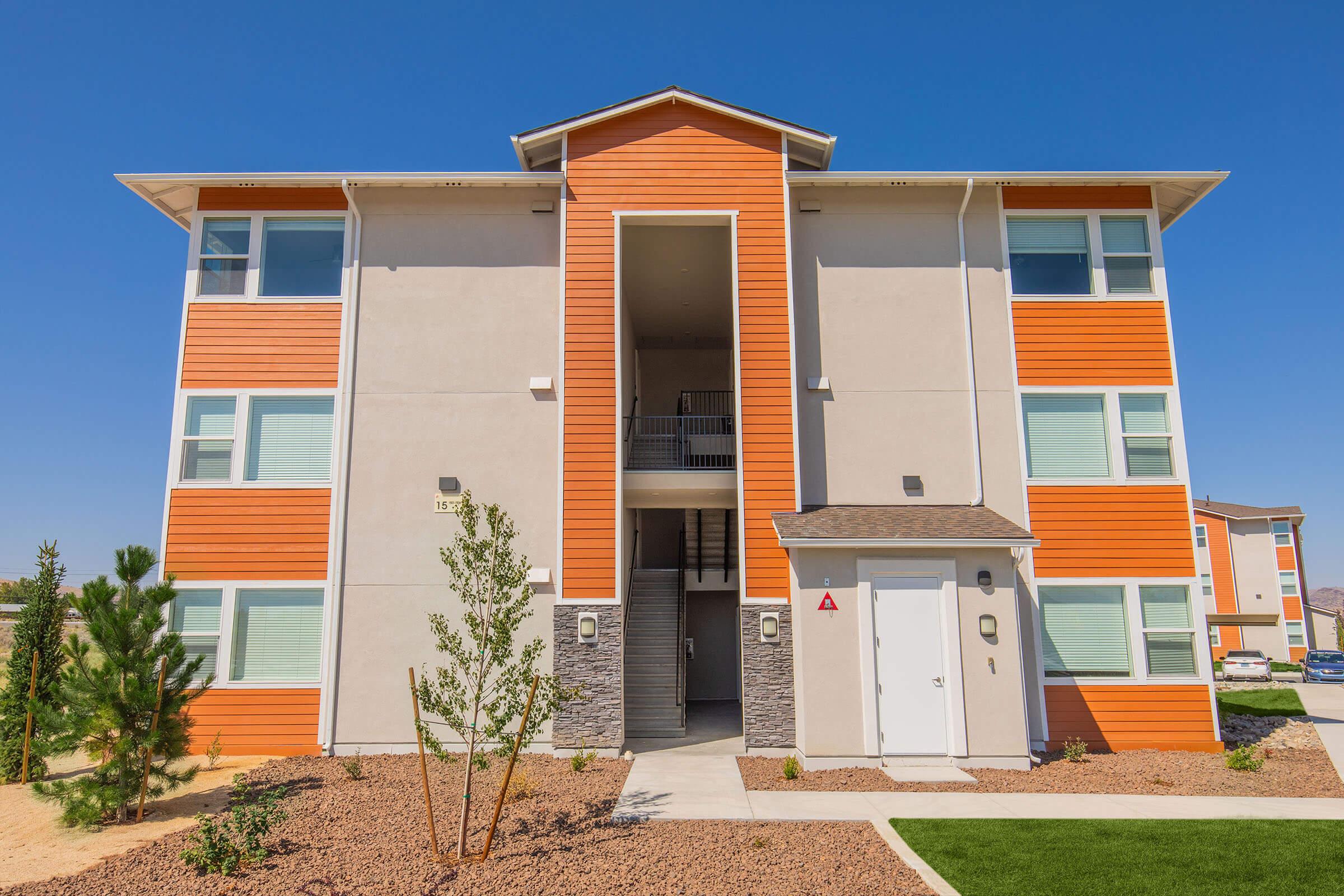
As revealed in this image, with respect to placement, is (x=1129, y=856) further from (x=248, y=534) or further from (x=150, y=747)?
(x=248, y=534)

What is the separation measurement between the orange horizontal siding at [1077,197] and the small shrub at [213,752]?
14.5 metres

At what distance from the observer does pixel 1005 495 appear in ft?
38.8

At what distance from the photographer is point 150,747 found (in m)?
7.97

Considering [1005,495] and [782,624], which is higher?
[1005,495]

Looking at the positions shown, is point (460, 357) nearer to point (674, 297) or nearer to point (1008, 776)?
point (674, 297)

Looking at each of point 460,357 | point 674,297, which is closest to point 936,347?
point 674,297

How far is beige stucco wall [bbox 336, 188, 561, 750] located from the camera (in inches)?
445

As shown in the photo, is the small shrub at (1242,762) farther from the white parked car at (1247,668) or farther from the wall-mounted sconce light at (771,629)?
the white parked car at (1247,668)

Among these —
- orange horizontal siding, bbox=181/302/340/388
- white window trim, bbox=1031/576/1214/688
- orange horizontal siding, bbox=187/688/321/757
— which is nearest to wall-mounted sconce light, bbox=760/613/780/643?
white window trim, bbox=1031/576/1214/688

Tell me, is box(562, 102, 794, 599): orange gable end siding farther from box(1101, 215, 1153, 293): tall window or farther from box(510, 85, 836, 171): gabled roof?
box(1101, 215, 1153, 293): tall window

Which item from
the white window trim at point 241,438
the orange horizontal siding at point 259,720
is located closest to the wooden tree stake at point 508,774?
the orange horizontal siding at point 259,720

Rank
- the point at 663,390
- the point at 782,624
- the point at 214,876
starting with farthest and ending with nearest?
the point at 663,390 → the point at 782,624 → the point at 214,876

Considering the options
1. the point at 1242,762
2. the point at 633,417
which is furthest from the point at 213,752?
the point at 1242,762

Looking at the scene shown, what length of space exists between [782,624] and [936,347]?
5086 millimetres
